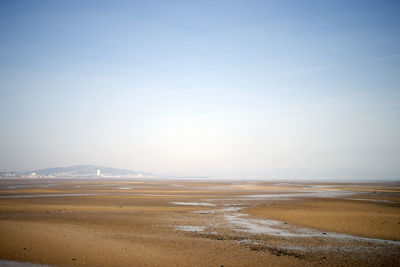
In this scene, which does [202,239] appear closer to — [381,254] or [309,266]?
[309,266]

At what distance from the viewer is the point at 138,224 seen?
1599 cm

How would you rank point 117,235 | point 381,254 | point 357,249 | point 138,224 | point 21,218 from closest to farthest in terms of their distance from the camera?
Result: 1. point 381,254
2. point 357,249
3. point 117,235
4. point 138,224
5. point 21,218

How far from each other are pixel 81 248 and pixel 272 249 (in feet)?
23.9

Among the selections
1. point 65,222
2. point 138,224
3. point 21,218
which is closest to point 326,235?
point 138,224

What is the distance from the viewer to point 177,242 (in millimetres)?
11867

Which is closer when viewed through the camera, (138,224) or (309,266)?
(309,266)

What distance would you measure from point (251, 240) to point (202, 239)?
2144mm

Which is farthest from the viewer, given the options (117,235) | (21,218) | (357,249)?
(21,218)

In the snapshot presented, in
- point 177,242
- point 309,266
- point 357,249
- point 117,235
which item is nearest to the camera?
point 309,266

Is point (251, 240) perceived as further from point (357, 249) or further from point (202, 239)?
point (357, 249)

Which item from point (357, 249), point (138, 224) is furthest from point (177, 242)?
point (357, 249)

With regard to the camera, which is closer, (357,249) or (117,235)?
(357,249)

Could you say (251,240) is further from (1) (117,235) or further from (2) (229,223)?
(1) (117,235)

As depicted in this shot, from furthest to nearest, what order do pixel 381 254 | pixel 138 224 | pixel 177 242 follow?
1. pixel 138 224
2. pixel 177 242
3. pixel 381 254
